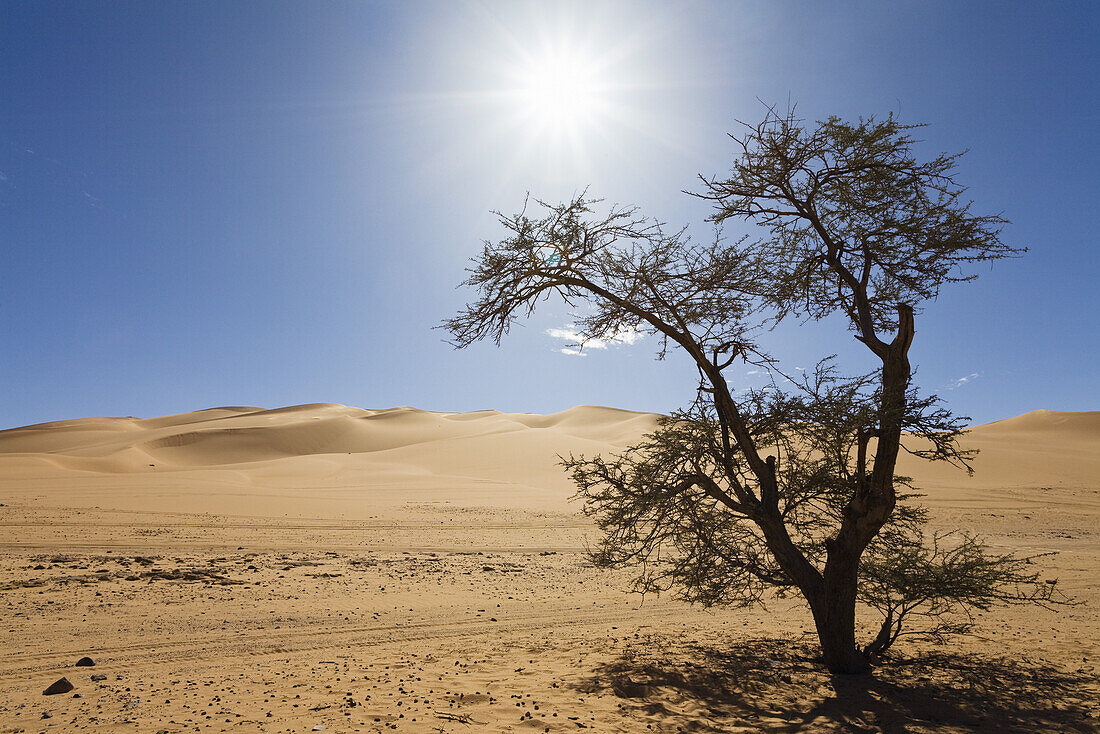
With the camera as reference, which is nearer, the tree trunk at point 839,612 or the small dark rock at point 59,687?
the small dark rock at point 59,687

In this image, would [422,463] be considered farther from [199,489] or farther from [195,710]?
[195,710]

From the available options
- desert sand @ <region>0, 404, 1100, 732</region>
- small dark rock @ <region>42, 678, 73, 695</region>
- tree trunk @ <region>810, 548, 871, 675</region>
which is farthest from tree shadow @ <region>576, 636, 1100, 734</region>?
small dark rock @ <region>42, 678, 73, 695</region>

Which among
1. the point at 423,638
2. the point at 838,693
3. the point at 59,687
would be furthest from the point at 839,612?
the point at 59,687

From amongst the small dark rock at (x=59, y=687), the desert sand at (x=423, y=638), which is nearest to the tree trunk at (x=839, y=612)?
the desert sand at (x=423, y=638)

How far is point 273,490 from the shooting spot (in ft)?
82.9

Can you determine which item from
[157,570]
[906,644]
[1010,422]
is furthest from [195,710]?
[1010,422]

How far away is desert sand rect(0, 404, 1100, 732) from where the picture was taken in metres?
5.30

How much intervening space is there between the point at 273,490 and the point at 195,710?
72.6 feet

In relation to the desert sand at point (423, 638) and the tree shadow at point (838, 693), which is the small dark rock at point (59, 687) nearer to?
the desert sand at point (423, 638)

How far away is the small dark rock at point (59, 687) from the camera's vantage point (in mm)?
5387

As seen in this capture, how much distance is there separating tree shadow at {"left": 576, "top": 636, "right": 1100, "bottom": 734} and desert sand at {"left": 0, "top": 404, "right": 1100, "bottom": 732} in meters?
0.03

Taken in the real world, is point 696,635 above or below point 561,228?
below

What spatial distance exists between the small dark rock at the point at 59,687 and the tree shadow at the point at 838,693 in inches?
191

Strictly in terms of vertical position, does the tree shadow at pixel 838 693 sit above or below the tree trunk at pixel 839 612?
below
